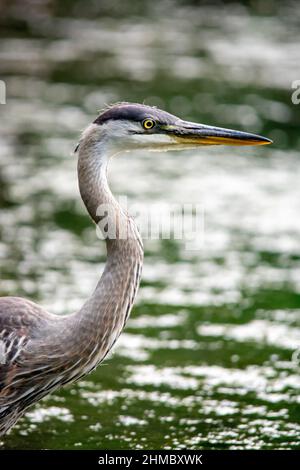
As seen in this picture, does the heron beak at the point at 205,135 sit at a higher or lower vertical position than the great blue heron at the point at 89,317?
higher

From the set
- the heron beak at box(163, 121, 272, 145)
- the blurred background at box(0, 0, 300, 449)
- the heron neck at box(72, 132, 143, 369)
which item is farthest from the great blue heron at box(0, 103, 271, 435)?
the blurred background at box(0, 0, 300, 449)

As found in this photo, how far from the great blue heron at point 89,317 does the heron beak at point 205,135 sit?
0.30 meters

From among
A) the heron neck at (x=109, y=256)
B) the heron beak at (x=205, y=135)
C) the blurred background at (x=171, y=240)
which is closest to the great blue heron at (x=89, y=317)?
the heron neck at (x=109, y=256)

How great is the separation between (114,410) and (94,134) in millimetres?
2448

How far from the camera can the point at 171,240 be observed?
36.7 ft

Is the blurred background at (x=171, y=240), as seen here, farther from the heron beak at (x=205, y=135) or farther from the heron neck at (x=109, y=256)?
the heron beak at (x=205, y=135)

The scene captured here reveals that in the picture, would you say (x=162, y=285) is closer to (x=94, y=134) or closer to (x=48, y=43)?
(x=94, y=134)

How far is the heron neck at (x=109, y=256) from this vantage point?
5660 mm

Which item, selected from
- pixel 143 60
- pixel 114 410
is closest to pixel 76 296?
pixel 114 410

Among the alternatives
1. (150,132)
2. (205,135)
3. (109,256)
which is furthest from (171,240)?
(109,256)

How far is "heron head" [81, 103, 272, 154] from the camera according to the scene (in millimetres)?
5734

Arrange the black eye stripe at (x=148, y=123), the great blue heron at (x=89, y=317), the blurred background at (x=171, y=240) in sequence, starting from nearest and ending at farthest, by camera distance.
Result: the great blue heron at (x=89, y=317) < the black eye stripe at (x=148, y=123) < the blurred background at (x=171, y=240)

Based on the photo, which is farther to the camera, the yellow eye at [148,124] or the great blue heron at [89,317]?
the yellow eye at [148,124]

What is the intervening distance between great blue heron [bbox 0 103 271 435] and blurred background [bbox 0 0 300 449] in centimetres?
119
